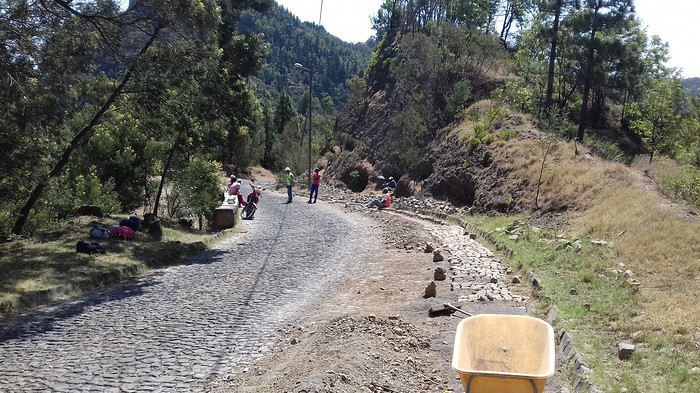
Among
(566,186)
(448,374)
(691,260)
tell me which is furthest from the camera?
(566,186)

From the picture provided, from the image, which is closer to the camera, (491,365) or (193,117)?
(491,365)

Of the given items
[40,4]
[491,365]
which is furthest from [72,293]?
[491,365]

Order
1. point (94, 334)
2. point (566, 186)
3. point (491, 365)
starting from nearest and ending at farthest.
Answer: point (491, 365), point (94, 334), point (566, 186)

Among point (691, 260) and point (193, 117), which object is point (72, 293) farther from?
point (691, 260)

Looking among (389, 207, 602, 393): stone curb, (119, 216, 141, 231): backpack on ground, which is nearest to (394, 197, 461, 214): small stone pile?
(119, 216, 141, 231): backpack on ground

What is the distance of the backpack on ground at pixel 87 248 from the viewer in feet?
46.6

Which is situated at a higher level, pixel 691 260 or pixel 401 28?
pixel 401 28

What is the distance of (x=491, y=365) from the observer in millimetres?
6070

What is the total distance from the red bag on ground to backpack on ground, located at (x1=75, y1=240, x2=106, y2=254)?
1.98 meters

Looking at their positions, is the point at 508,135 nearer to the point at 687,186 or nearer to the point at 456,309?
the point at 687,186

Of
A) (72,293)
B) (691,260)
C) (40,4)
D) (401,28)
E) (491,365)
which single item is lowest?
(72,293)

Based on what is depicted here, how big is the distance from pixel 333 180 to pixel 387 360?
133 ft

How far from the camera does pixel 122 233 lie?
54.5ft

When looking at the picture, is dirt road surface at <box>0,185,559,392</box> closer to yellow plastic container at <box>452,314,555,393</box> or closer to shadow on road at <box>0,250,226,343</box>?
shadow on road at <box>0,250,226,343</box>
